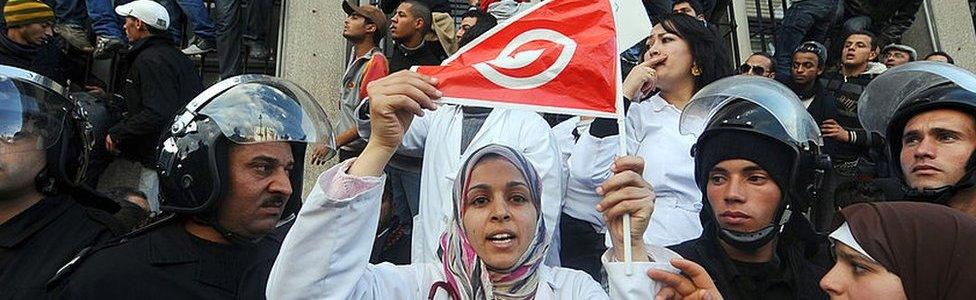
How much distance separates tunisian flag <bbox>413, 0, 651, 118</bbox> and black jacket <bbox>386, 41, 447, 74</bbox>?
378 cm

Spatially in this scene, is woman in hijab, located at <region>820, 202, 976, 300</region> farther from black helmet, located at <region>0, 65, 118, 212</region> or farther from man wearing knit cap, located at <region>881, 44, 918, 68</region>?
man wearing knit cap, located at <region>881, 44, 918, 68</region>

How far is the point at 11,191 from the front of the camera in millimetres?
3363

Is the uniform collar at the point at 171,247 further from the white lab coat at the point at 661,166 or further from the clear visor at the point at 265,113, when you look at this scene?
the white lab coat at the point at 661,166

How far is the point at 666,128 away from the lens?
4289mm

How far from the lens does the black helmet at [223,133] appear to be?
119 inches

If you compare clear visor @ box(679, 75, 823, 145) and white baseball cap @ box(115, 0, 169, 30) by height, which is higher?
white baseball cap @ box(115, 0, 169, 30)

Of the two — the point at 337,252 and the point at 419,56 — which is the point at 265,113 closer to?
the point at 337,252

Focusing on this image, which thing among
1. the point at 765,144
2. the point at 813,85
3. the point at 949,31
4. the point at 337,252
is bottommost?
the point at 337,252

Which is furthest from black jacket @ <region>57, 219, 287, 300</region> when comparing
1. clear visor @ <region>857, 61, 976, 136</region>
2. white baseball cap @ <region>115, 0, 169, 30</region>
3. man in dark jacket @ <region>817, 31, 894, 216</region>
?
man in dark jacket @ <region>817, 31, 894, 216</region>

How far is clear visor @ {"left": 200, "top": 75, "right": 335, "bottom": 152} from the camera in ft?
10.3

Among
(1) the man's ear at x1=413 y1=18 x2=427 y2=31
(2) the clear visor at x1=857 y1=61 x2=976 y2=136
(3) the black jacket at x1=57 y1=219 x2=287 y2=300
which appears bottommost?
(3) the black jacket at x1=57 y1=219 x2=287 y2=300

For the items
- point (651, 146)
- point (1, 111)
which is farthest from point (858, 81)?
point (1, 111)

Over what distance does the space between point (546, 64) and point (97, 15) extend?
19.6 ft

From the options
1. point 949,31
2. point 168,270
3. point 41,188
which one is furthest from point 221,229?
point 949,31
